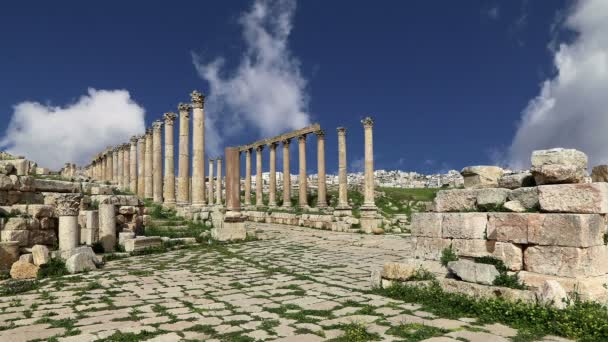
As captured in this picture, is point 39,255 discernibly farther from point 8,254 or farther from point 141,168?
point 141,168

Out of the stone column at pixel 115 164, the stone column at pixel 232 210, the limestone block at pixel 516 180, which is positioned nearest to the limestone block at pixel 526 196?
the limestone block at pixel 516 180

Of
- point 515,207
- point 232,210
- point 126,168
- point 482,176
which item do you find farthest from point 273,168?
point 515,207

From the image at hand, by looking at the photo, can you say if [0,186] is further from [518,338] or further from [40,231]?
[518,338]

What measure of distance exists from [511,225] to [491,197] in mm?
799

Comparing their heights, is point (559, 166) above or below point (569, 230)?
above

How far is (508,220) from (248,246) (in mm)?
10984

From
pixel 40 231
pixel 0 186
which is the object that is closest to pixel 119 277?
pixel 40 231

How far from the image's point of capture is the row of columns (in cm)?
2383

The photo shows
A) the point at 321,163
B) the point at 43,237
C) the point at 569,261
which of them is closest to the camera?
the point at 569,261

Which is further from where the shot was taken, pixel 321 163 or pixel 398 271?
pixel 321 163

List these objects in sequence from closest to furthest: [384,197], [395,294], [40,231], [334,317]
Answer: [334,317], [395,294], [40,231], [384,197]

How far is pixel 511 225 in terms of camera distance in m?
→ 6.80

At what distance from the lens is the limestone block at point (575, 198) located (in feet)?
19.9

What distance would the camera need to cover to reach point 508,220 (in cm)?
684
